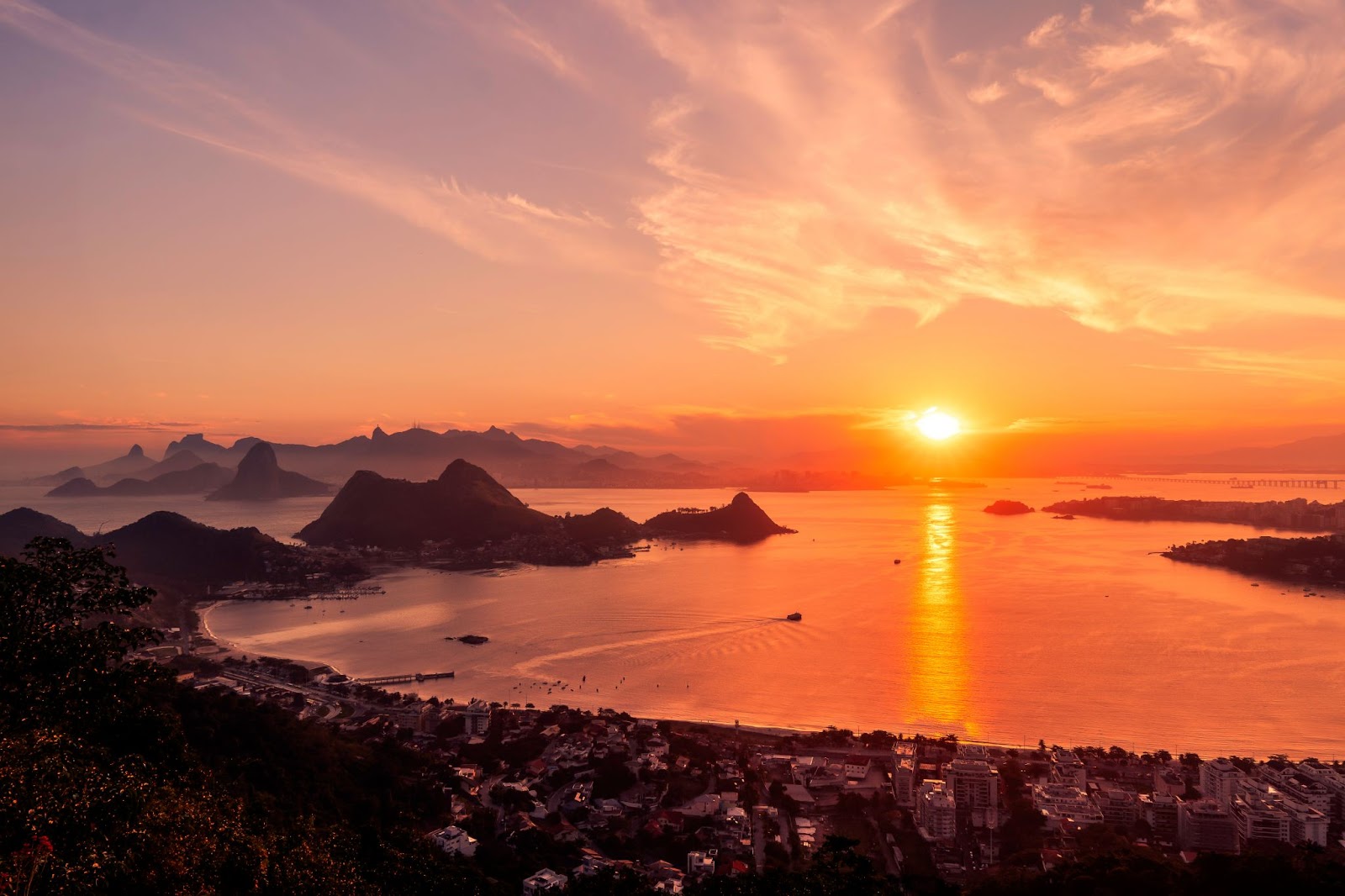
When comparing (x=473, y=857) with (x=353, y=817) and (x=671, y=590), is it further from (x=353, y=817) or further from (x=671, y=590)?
(x=671, y=590)

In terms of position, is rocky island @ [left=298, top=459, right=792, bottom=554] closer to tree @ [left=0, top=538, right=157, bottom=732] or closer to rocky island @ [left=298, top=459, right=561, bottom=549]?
rocky island @ [left=298, top=459, right=561, bottom=549]

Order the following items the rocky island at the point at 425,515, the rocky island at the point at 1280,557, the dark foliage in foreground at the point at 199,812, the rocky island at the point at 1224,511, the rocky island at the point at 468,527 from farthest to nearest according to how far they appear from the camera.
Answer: the rocky island at the point at 1224,511 → the rocky island at the point at 425,515 → the rocky island at the point at 468,527 → the rocky island at the point at 1280,557 → the dark foliage in foreground at the point at 199,812

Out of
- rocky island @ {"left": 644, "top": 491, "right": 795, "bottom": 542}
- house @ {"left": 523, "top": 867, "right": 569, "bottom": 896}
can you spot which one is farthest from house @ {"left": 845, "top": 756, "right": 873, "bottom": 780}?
rocky island @ {"left": 644, "top": 491, "right": 795, "bottom": 542}

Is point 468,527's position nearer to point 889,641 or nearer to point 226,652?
point 226,652

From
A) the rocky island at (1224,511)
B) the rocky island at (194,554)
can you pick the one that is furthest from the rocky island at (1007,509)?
the rocky island at (194,554)

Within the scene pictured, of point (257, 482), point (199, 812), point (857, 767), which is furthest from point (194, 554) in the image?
point (257, 482)

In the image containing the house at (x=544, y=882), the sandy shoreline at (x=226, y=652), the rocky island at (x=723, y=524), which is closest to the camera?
the house at (x=544, y=882)

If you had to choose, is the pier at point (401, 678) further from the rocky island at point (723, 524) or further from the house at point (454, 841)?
the rocky island at point (723, 524)
